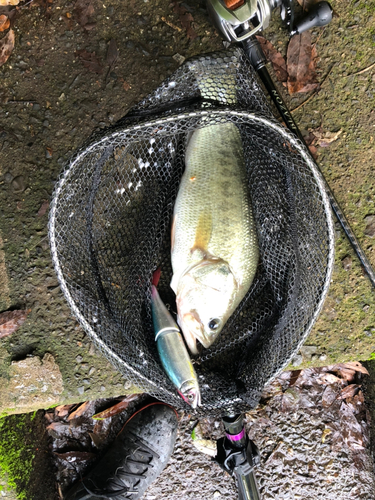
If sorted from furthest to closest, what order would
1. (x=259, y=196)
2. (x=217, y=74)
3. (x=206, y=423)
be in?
(x=206, y=423), (x=259, y=196), (x=217, y=74)

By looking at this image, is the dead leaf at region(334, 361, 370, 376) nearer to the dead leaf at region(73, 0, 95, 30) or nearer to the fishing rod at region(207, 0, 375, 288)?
the fishing rod at region(207, 0, 375, 288)

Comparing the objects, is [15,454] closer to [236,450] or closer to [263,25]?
[236,450]

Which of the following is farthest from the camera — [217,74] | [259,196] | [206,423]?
[206,423]

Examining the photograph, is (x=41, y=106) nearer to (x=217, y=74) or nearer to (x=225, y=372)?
(x=217, y=74)

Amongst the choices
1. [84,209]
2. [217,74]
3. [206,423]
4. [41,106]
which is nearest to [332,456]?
[206,423]

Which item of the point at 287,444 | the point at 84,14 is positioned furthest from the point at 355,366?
the point at 84,14

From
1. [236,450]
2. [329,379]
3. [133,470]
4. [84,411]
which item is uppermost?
[84,411]

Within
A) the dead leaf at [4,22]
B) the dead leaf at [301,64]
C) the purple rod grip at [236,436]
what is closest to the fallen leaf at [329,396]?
the purple rod grip at [236,436]
